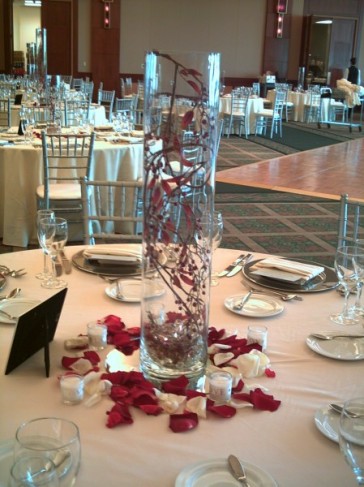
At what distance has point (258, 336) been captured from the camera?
4.93ft

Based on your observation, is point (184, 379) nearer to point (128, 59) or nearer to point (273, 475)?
point (273, 475)

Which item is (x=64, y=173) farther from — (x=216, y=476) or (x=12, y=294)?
(x=216, y=476)

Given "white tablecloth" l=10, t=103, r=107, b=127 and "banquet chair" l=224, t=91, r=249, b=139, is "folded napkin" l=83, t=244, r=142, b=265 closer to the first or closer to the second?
"white tablecloth" l=10, t=103, r=107, b=127

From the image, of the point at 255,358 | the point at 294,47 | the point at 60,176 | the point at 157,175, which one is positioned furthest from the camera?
the point at 294,47

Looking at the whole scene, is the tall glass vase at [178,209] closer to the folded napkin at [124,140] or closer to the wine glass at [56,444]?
the wine glass at [56,444]

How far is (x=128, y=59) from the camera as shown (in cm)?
1554

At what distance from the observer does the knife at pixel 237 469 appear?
101 cm

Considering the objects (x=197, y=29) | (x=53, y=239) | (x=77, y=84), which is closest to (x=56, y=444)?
(x=53, y=239)

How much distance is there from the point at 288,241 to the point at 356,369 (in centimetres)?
383

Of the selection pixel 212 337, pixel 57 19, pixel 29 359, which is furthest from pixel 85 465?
pixel 57 19

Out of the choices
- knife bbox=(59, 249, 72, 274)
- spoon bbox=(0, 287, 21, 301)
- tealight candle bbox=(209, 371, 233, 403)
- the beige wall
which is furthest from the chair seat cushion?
the beige wall

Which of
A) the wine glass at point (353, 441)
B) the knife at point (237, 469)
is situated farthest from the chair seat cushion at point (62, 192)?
the wine glass at point (353, 441)

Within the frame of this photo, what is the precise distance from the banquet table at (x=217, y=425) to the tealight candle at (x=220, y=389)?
0.05 m

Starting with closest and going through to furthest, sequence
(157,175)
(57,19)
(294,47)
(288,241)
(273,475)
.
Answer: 1. (273,475)
2. (157,175)
3. (288,241)
4. (57,19)
5. (294,47)
